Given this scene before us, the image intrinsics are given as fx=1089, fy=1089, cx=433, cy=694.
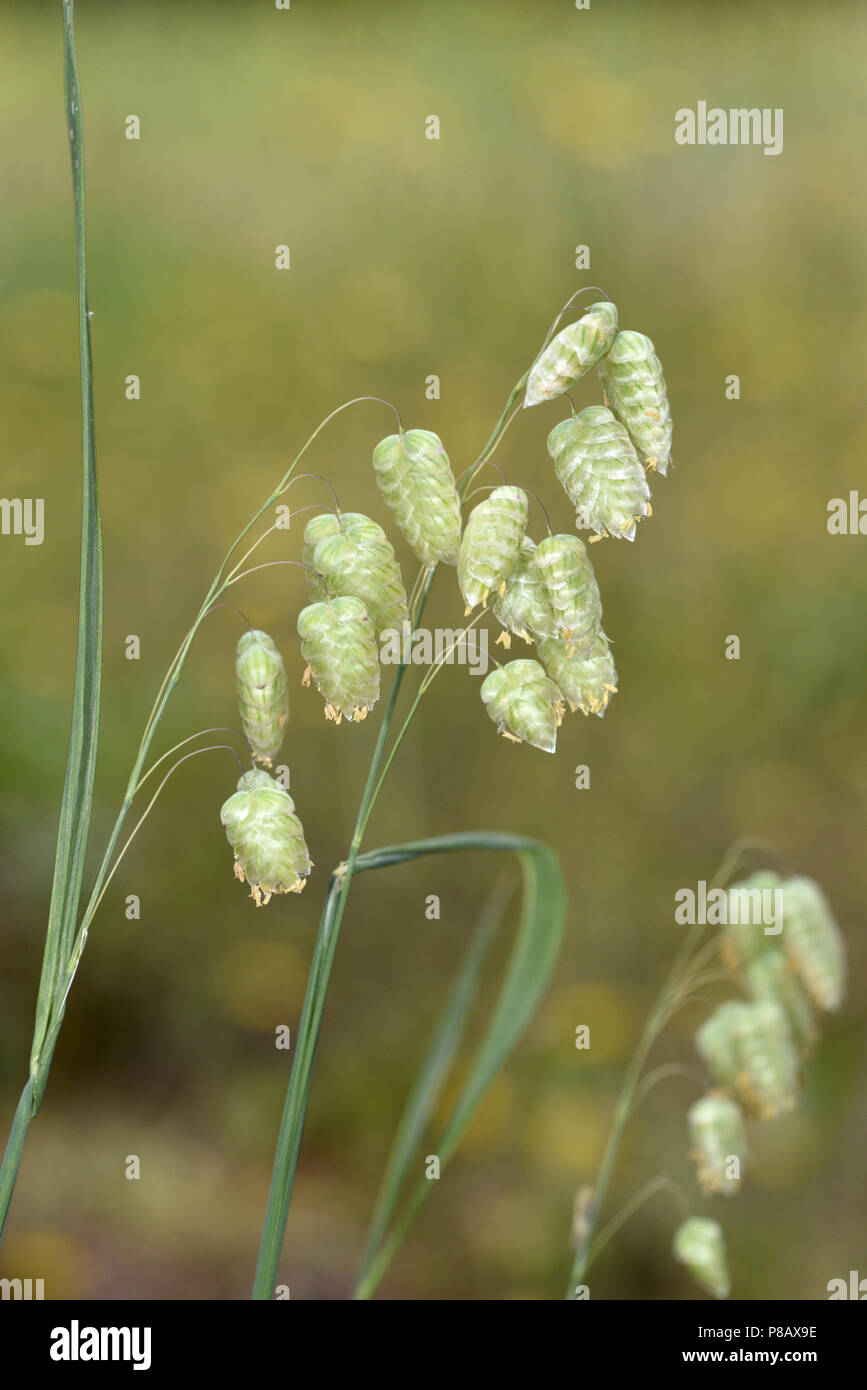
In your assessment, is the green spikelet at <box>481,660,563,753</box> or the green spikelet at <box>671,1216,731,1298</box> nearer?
the green spikelet at <box>481,660,563,753</box>

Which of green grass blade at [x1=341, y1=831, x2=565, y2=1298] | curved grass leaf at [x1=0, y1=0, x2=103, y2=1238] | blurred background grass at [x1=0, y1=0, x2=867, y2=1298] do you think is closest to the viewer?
curved grass leaf at [x1=0, y1=0, x2=103, y2=1238]

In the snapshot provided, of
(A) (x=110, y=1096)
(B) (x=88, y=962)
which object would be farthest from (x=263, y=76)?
(A) (x=110, y=1096)

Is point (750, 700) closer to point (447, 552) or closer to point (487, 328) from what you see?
point (487, 328)

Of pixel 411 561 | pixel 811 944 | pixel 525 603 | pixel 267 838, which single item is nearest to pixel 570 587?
pixel 525 603

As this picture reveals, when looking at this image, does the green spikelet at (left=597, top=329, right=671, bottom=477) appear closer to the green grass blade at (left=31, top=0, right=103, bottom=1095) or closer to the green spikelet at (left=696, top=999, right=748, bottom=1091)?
the green grass blade at (left=31, top=0, right=103, bottom=1095)

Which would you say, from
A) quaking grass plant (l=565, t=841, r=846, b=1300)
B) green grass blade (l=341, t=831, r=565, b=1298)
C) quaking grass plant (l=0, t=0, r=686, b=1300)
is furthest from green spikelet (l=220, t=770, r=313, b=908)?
quaking grass plant (l=565, t=841, r=846, b=1300)

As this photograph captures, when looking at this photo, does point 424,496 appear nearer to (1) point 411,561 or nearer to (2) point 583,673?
(2) point 583,673

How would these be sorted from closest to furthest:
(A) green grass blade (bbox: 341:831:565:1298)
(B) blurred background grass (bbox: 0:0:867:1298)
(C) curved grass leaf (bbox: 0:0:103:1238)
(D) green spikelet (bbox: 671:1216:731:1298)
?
(C) curved grass leaf (bbox: 0:0:103:1238), (A) green grass blade (bbox: 341:831:565:1298), (D) green spikelet (bbox: 671:1216:731:1298), (B) blurred background grass (bbox: 0:0:867:1298)
